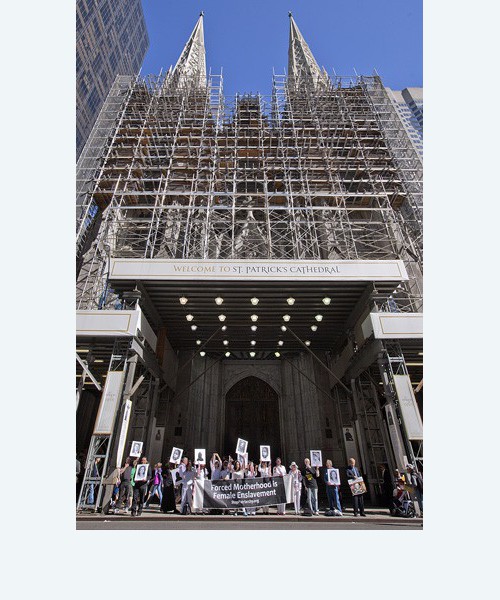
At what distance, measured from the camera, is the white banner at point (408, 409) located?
13133mm

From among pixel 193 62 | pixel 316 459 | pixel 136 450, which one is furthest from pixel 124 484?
pixel 193 62

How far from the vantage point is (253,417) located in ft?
76.9

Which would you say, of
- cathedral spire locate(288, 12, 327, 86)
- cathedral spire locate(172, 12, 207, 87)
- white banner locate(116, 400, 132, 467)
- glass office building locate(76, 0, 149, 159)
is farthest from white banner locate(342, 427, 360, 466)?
glass office building locate(76, 0, 149, 159)

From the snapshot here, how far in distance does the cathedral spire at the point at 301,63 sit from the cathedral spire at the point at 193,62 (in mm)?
9619

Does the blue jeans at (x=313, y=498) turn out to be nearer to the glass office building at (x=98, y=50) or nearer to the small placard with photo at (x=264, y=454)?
the small placard with photo at (x=264, y=454)

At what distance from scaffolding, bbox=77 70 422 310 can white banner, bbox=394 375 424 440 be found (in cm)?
647

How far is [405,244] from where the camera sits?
69.9 feet

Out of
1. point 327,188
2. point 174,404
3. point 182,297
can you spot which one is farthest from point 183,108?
point 174,404

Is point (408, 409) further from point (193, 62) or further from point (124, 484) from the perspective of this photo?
point (193, 62)

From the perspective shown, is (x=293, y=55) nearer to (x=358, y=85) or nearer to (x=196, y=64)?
(x=196, y=64)

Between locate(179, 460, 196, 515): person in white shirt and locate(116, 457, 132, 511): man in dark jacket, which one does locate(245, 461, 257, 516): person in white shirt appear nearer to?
locate(179, 460, 196, 515): person in white shirt

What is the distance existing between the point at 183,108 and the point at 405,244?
19.8 meters

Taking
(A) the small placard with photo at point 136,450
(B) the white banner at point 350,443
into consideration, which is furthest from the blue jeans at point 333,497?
(B) the white banner at point 350,443

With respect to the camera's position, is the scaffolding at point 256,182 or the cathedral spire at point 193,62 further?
the cathedral spire at point 193,62
